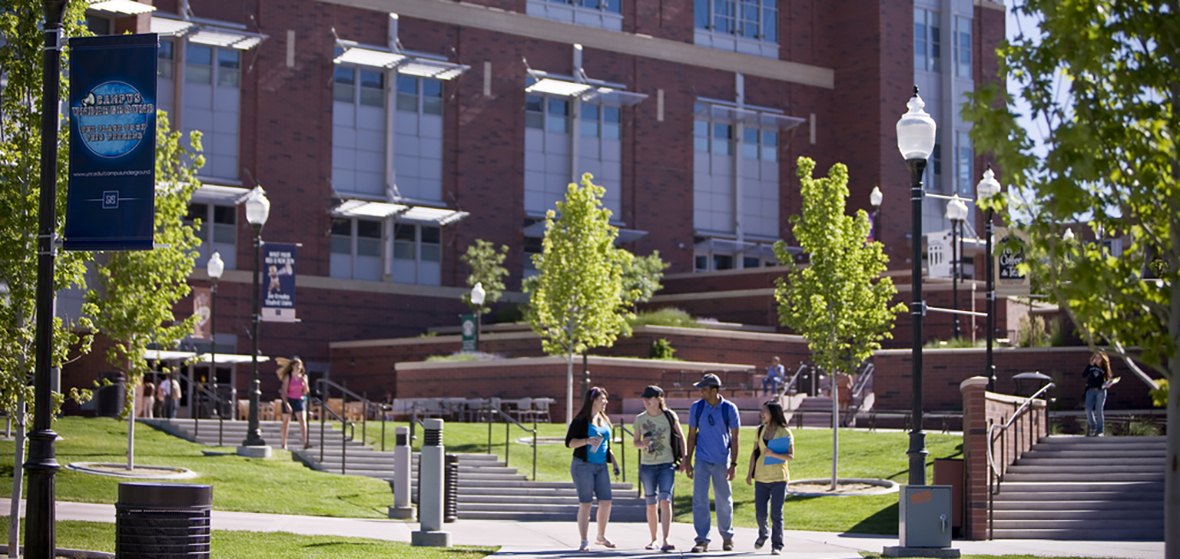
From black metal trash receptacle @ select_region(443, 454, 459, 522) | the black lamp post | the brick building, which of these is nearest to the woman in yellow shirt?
black metal trash receptacle @ select_region(443, 454, 459, 522)

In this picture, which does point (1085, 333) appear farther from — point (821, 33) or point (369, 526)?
point (821, 33)

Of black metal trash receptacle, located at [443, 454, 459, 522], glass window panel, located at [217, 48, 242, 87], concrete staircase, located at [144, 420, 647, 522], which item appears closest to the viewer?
black metal trash receptacle, located at [443, 454, 459, 522]

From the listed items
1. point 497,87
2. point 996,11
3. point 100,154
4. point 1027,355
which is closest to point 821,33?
point 996,11

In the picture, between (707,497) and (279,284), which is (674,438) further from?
(279,284)

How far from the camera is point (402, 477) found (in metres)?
16.7

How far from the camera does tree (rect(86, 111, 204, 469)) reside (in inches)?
723

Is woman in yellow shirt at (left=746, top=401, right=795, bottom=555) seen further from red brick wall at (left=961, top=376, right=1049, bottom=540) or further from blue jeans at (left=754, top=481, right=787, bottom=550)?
red brick wall at (left=961, top=376, right=1049, bottom=540)

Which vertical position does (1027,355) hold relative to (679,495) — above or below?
above

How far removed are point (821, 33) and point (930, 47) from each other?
481 centimetres

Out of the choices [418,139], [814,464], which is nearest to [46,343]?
[814,464]

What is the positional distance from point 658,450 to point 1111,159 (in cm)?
604

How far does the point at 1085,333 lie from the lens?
822cm

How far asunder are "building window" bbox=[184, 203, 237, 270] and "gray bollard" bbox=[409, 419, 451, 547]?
32.6 m

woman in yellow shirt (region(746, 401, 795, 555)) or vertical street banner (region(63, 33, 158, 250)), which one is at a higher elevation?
vertical street banner (region(63, 33, 158, 250))
